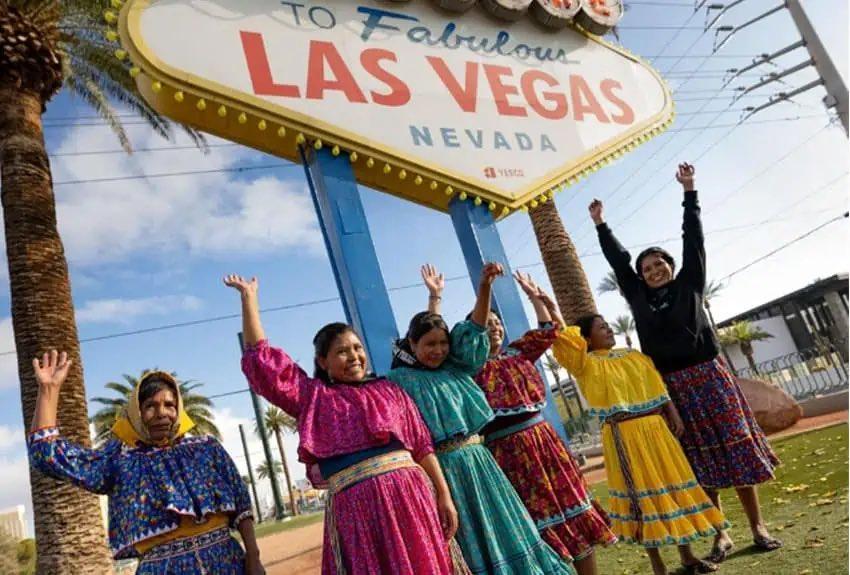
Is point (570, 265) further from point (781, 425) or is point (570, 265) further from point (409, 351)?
point (409, 351)

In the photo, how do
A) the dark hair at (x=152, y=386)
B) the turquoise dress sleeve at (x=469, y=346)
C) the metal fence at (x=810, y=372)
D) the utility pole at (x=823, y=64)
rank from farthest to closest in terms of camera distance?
the metal fence at (x=810, y=372) < the utility pole at (x=823, y=64) < the turquoise dress sleeve at (x=469, y=346) < the dark hair at (x=152, y=386)

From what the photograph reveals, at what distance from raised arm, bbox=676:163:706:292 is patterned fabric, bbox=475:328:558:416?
3.93 feet

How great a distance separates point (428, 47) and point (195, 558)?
3501 mm

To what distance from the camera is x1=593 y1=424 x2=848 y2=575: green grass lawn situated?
301cm

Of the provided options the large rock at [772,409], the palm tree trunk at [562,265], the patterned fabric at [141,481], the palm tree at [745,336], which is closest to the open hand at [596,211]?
the patterned fabric at [141,481]

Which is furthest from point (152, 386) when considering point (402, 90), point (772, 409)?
point (772, 409)

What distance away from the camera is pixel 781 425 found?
33.2 feet

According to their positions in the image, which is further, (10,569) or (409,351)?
(10,569)

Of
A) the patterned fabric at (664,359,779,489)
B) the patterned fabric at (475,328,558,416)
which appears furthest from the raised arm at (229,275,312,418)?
the patterned fabric at (664,359,779,489)

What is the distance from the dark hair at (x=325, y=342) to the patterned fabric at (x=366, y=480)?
89 millimetres

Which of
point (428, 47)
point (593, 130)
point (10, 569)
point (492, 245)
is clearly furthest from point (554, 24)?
point (10, 569)

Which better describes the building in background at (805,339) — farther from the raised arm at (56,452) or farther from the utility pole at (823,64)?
the raised arm at (56,452)

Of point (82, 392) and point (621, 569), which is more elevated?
point (82, 392)

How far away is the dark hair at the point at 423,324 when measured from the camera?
2.69 m
